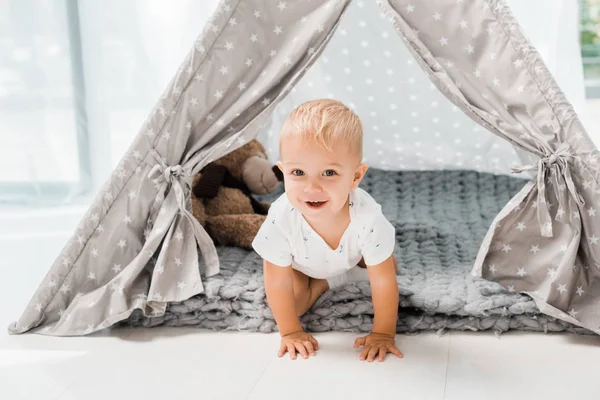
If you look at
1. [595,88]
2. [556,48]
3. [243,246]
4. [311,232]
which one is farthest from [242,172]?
[595,88]

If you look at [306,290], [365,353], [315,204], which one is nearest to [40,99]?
[306,290]

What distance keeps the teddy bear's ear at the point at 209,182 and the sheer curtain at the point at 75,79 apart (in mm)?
659

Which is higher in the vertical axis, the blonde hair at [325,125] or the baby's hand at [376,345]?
the blonde hair at [325,125]

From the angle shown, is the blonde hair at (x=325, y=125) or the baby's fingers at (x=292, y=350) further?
the baby's fingers at (x=292, y=350)

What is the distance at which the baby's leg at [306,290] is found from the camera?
5.69 ft

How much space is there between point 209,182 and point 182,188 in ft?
1.50

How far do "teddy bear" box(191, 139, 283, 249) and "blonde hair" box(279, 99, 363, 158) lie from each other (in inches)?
25.9

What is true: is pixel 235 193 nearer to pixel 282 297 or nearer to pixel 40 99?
pixel 282 297

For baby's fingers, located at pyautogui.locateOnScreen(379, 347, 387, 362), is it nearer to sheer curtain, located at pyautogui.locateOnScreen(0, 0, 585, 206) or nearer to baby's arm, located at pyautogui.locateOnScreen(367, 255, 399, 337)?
baby's arm, located at pyautogui.locateOnScreen(367, 255, 399, 337)

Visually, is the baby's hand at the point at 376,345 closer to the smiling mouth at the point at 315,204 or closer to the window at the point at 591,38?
the smiling mouth at the point at 315,204

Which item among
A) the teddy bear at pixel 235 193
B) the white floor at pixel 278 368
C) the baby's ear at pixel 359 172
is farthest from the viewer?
the teddy bear at pixel 235 193

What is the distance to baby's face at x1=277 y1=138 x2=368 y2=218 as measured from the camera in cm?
150

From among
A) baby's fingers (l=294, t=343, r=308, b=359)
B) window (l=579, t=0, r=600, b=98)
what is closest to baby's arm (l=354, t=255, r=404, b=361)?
baby's fingers (l=294, t=343, r=308, b=359)

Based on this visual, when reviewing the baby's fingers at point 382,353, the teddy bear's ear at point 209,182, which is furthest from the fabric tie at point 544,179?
the teddy bear's ear at point 209,182
